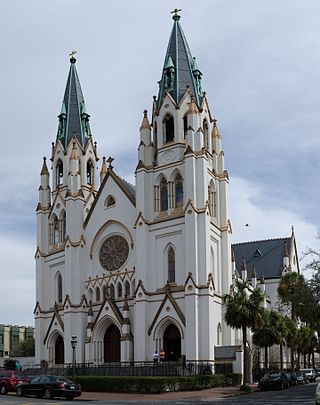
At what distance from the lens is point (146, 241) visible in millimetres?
57438

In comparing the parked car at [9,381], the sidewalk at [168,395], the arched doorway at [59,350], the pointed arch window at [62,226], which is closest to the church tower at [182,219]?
the sidewalk at [168,395]

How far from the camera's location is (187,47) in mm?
63344

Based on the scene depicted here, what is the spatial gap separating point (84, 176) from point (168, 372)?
2523 cm

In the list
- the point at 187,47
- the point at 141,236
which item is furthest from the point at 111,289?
the point at 187,47

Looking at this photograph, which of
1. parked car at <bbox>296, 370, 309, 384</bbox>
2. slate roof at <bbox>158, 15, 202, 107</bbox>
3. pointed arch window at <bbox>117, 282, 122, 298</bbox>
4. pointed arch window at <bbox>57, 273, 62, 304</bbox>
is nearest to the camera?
parked car at <bbox>296, 370, 309, 384</bbox>

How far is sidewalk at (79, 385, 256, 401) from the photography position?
3886 cm

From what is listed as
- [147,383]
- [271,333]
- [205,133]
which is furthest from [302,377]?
[205,133]

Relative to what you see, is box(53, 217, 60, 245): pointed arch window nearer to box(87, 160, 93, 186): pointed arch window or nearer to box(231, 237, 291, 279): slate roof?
box(87, 160, 93, 186): pointed arch window

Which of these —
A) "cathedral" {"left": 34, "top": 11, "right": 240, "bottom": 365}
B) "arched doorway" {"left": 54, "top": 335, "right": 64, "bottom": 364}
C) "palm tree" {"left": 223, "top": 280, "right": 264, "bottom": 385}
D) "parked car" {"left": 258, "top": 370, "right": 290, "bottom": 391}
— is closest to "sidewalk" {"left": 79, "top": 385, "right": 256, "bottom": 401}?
"parked car" {"left": 258, "top": 370, "right": 290, "bottom": 391}

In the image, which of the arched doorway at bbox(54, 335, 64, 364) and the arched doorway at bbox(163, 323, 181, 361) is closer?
the arched doorway at bbox(163, 323, 181, 361)

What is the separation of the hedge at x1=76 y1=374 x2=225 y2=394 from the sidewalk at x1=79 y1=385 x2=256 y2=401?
63cm

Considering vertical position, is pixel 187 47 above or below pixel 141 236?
above

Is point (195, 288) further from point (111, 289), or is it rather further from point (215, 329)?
point (111, 289)

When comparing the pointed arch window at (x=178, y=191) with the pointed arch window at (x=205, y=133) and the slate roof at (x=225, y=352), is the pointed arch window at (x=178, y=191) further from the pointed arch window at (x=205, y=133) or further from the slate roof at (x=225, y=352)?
the slate roof at (x=225, y=352)
